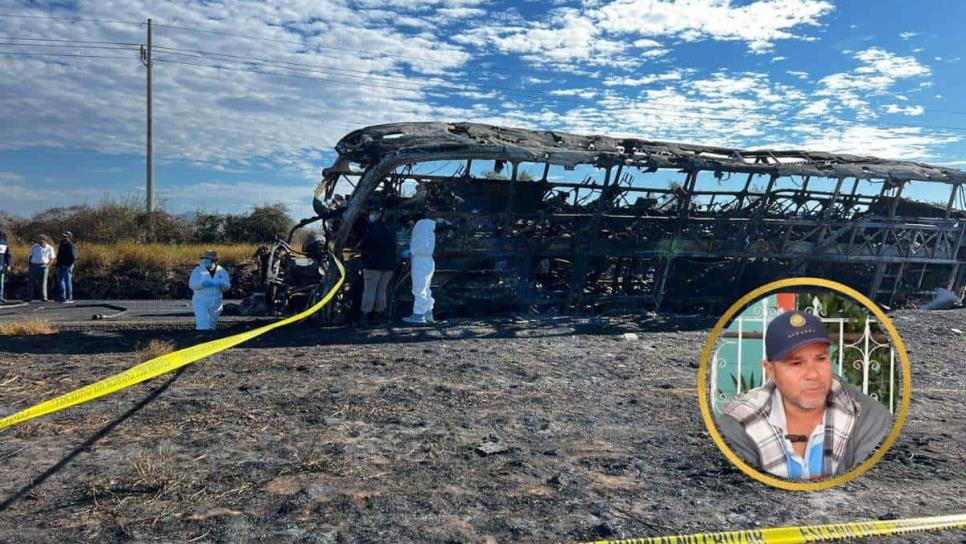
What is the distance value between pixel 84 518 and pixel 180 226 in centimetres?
2458

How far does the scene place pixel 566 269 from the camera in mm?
12508

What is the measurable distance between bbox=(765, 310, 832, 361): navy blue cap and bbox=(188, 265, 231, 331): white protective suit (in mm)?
8920

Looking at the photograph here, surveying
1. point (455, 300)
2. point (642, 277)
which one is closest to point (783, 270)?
point (642, 277)

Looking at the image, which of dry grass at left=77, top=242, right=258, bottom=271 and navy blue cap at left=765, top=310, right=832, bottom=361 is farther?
dry grass at left=77, top=242, right=258, bottom=271

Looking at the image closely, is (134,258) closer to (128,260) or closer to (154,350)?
(128,260)

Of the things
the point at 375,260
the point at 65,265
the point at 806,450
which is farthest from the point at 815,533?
the point at 65,265

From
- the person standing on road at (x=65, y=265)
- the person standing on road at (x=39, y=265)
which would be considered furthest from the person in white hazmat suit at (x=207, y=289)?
the person standing on road at (x=39, y=265)

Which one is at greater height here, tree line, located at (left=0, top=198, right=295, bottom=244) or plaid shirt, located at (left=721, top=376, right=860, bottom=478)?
plaid shirt, located at (left=721, top=376, right=860, bottom=478)

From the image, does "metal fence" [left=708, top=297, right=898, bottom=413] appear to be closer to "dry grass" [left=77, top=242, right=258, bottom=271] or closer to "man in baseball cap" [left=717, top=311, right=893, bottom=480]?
"man in baseball cap" [left=717, top=311, right=893, bottom=480]

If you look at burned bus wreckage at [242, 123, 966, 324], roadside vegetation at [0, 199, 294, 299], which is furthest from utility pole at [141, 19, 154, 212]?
burned bus wreckage at [242, 123, 966, 324]

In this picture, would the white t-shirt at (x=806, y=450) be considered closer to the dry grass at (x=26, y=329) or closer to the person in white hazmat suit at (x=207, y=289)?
the person in white hazmat suit at (x=207, y=289)

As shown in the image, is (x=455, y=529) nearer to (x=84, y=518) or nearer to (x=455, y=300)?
(x=84, y=518)

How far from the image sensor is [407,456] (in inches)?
176

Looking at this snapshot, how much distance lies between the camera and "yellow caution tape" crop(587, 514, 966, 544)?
10.0 feet
